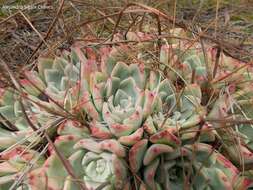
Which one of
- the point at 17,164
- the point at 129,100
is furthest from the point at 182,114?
the point at 17,164

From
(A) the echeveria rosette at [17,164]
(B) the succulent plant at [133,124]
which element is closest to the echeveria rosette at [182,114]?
(B) the succulent plant at [133,124]

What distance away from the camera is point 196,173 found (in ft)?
3.18

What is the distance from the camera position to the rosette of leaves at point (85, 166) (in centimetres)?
94

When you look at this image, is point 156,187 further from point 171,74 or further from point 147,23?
point 147,23

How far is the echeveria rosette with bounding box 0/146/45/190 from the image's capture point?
99 cm

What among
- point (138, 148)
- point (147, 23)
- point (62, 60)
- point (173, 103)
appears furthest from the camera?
point (147, 23)

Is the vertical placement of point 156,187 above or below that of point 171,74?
below

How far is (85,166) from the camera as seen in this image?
97 cm

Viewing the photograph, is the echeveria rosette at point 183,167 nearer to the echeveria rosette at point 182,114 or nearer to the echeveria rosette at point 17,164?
the echeveria rosette at point 182,114

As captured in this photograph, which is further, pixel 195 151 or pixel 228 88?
pixel 228 88

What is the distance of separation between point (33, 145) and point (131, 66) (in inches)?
10.4

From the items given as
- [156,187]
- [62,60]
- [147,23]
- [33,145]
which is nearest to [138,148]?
[156,187]

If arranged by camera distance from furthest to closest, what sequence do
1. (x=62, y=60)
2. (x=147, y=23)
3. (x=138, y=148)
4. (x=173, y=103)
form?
(x=147, y=23) < (x=62, y=60) < (x=173, y=103) < (x=138, y=148)

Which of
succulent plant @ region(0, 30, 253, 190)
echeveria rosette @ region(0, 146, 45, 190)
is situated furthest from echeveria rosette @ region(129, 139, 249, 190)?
echeveria rosette @ region(0, 146, 45, 190)
